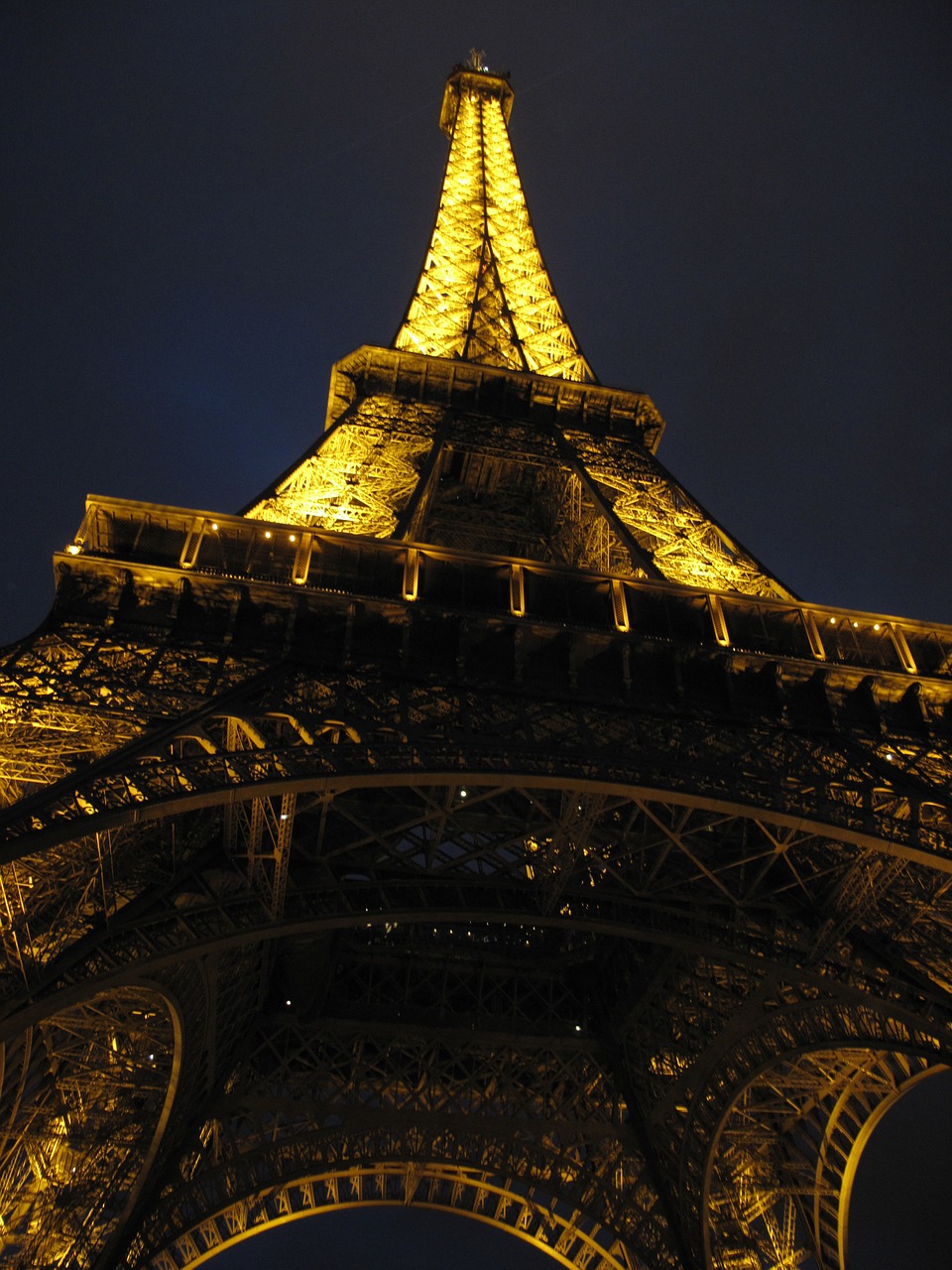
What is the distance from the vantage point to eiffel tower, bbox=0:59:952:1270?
12.4 metres

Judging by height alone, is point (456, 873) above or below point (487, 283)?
below

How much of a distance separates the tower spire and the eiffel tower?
23.3 ft

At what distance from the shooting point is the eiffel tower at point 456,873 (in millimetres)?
12438

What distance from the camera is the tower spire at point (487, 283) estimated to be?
32500mm

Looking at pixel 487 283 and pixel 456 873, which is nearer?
pixel 456 873

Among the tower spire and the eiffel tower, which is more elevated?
the tower spire

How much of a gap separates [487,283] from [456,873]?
90.3 feet

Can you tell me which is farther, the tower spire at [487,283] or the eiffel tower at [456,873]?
the tower spire at [487,283]

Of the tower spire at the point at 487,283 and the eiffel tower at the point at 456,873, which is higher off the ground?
the tower spire at the point at 487,283

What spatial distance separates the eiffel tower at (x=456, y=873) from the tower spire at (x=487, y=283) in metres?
7.11

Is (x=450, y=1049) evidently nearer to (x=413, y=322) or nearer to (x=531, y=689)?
(x=531, y=689)

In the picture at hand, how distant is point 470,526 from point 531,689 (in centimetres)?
1446

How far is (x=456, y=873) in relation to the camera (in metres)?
15.5

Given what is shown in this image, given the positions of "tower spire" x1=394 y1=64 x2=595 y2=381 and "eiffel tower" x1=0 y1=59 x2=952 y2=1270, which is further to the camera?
"tower spire" x1=394 y1=64 x2=595 y2=381
